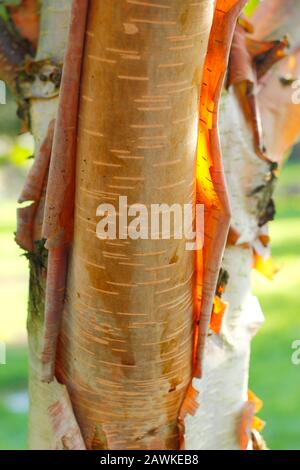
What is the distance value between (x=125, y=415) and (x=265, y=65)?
2.45 feet

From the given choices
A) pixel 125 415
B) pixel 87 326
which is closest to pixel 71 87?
pixel 87 326

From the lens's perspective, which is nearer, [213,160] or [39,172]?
[213,160]

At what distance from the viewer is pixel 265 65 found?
4.55 feet

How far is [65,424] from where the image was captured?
3.69ft

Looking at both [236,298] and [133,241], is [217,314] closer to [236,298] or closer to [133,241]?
[236,298]

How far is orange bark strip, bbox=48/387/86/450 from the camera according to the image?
1.11 metres

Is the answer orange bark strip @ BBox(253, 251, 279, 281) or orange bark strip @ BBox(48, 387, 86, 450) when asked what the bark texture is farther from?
orange bark strip @ BBox(48, 387, 86, 450)

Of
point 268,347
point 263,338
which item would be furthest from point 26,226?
point 263,338

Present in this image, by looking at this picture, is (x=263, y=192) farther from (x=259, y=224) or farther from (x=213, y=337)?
(x=213, y=337)

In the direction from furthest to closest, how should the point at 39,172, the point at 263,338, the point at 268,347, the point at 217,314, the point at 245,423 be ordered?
the point at 263,338
the point at 268,347
the point at 245,423
the point at 217,314
the point at 39,172

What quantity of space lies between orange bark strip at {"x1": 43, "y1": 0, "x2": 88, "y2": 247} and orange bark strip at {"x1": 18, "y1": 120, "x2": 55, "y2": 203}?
13cm

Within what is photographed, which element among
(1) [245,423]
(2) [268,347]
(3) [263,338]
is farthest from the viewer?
(3) [263,338]

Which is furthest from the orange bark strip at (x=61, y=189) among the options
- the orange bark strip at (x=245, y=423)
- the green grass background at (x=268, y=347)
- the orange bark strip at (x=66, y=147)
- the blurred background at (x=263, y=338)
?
the green grass background at (x=268, y=347)

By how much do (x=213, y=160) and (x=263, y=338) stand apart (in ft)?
11.8
